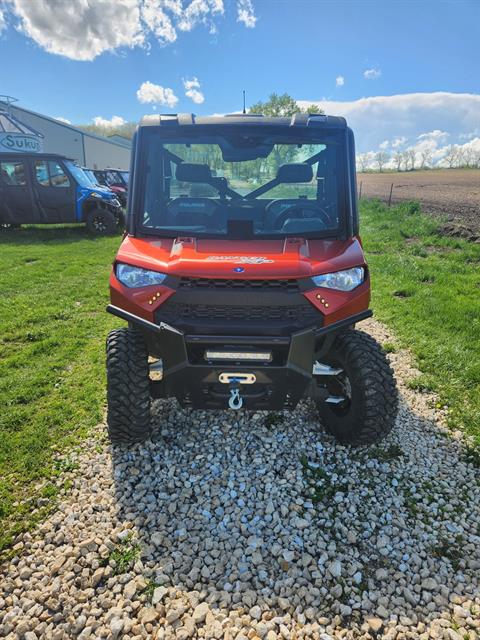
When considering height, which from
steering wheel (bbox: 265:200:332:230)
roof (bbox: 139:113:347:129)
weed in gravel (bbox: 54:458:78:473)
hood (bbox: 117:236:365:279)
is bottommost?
weed in gravel (bbox: 54:458:78:473)

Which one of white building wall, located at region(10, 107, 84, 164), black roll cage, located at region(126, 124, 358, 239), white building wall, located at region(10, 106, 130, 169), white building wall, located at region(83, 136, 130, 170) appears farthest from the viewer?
white building wall, located at region(83, 136, 130, 170)

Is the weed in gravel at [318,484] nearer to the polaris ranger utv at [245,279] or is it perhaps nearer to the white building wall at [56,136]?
the polaris ranger utv at [245,279]

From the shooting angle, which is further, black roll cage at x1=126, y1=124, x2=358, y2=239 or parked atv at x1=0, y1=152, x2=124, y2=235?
parked atv at x1=0, y1=152, x2=124, y2=235

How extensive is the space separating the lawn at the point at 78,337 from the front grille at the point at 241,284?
1.62 metres

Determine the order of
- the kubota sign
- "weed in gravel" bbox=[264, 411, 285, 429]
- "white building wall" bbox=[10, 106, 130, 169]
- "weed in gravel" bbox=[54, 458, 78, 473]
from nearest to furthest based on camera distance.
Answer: "weed in gravel" bbox=[54, 458, 78, 473]
"weed in gravel" bbox=[264, 411, 285, 429]
the kubota sign
"white building wall" bbox=[10, 106, 130, 169]

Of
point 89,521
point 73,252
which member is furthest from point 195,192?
point 73,252

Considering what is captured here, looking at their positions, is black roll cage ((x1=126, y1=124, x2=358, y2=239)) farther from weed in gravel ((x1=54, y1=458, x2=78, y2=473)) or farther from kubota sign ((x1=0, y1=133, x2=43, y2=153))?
kubota sign ((x1=0, y1=133, x2=43, y2=153))

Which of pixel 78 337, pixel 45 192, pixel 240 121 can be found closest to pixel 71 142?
pixel 45 192

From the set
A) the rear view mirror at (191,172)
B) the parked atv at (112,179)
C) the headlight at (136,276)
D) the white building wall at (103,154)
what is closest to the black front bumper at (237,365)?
the headlight at (136,276)

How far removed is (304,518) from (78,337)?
3.67m

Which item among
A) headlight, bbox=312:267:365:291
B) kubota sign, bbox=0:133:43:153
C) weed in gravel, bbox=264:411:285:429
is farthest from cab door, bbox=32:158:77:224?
headlight, bbox=312:267:365:291

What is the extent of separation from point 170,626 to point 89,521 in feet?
2.72

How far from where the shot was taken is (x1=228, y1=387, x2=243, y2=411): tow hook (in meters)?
2.85

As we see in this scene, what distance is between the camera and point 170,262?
8.99 ft
